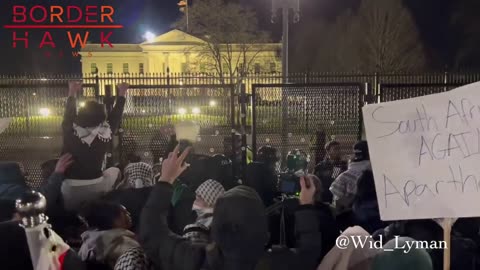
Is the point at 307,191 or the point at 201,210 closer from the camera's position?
the point at 307,191

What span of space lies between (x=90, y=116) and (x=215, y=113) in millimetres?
3872

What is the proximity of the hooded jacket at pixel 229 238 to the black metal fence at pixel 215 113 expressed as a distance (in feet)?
14.6

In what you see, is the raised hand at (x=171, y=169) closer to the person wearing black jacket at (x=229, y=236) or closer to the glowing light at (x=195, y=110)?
the person wearing black jacket at (x=229, y=236)

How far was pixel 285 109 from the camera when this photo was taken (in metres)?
8.94

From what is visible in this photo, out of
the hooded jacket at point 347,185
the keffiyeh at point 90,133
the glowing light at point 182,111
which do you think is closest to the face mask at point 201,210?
the keffiyeh at point 90,133

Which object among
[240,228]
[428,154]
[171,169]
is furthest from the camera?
[428,154]

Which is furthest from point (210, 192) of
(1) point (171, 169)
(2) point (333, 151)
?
(2) point (333, 151)

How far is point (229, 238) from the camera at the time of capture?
2.92m

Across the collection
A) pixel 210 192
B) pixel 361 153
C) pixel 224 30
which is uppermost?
pixel 224 30

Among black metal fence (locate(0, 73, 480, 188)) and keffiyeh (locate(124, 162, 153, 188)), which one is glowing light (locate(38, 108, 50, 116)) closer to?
black metal fence (locate(0, 73, 480, 188))

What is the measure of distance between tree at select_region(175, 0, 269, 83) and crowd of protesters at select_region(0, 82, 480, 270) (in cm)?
3071

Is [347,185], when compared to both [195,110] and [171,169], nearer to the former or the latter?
[171,169]

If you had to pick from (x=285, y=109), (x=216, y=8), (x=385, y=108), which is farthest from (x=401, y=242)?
(x=216, y=8)

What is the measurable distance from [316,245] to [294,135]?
19.1 ft
